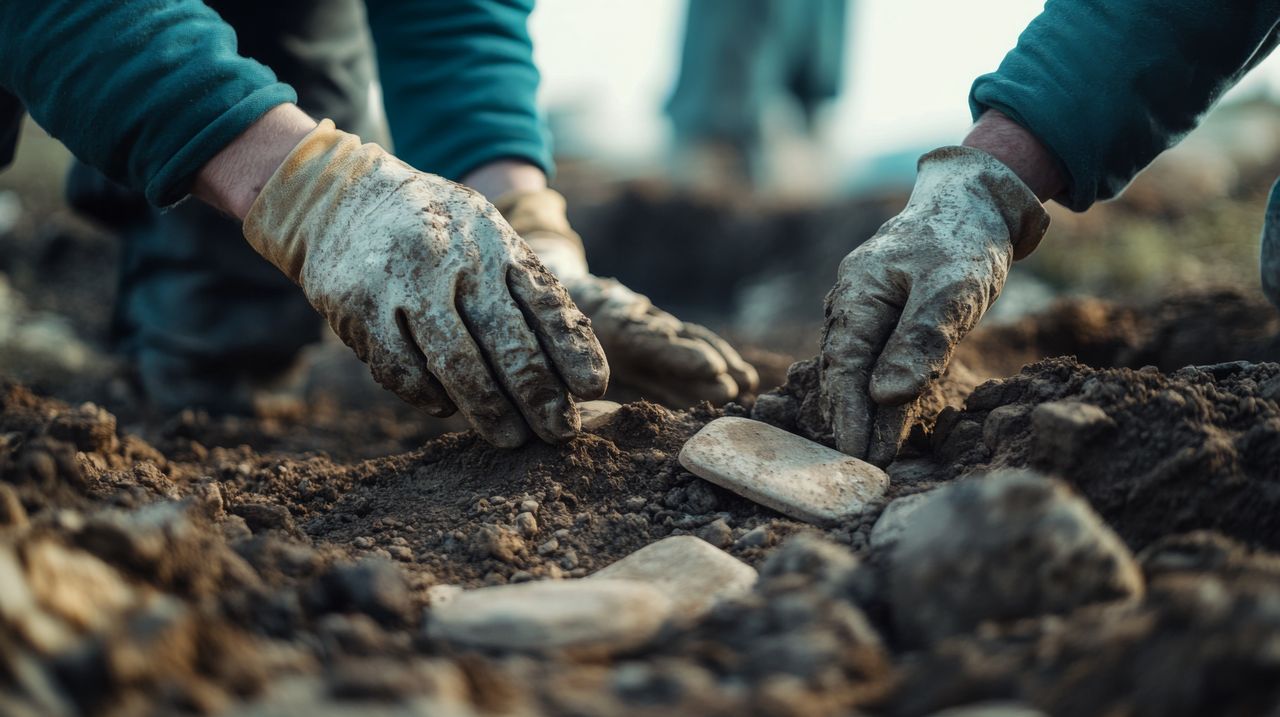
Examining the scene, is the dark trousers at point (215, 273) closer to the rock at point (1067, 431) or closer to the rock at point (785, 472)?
the rock at point (785, 472)

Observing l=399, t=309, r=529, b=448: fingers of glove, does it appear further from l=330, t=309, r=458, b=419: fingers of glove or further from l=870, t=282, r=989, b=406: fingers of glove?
l=870, t=282, r=989, b=406: fingers of glove

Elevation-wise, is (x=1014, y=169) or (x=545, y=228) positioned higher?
(x=1014, y=169)

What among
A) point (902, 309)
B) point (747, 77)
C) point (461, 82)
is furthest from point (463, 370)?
point (747, 77)

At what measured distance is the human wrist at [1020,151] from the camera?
1.77 m

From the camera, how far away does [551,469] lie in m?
1.59

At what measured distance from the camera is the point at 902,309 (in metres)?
1.61

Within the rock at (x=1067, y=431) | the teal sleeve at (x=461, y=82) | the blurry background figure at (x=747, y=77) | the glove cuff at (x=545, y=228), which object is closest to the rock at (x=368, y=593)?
the rock at (x=1067, y=431)

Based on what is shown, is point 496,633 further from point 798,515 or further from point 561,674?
point 798,515

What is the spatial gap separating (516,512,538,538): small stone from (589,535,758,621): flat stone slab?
0.52ft

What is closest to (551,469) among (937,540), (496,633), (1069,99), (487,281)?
(487,281)

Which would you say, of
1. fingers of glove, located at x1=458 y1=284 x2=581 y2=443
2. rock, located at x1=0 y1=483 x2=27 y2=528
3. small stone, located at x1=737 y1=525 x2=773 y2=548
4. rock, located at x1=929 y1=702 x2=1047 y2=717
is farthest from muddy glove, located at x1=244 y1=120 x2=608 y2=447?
rock, located at x1=929 y1=702 x2=1047 y2=717

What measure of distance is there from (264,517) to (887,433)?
1043 mm

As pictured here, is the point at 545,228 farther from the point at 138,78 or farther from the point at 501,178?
the point at 138,78

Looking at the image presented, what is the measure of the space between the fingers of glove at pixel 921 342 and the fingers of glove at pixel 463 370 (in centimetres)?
64
